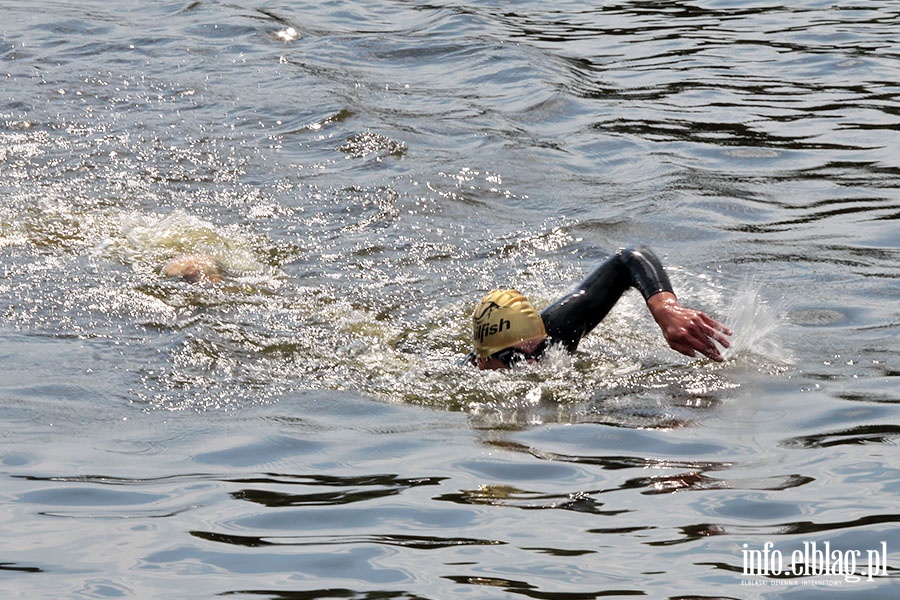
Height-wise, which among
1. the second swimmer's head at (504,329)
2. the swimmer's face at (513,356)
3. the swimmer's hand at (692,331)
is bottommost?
the swimmer's face at (513,356)

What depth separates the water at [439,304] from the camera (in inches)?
204

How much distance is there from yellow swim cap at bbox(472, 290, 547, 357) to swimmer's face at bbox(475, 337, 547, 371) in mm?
27

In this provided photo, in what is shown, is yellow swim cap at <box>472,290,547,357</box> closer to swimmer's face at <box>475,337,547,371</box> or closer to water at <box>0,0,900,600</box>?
swimmer's face at <box>475,337,547,371</box>

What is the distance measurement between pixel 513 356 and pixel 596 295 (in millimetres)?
661

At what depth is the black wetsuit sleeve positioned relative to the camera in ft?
24.6

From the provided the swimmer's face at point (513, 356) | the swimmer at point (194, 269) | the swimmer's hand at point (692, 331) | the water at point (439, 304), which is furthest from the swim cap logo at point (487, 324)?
the swimmer at point (194, 269)

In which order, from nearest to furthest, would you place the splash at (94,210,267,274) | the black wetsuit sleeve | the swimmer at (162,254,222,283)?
the black wetsuit sleeve < the swimmer at (162,254,222,283) < the splash at (94,210,267,274)

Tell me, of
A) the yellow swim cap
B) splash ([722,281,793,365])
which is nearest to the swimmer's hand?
splash ([722,281,793,365])

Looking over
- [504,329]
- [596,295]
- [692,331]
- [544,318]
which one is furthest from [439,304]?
[692,331]

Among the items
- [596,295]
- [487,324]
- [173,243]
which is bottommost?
[173,243]

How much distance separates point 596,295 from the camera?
790cm

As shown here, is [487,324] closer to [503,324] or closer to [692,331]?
[503,324]

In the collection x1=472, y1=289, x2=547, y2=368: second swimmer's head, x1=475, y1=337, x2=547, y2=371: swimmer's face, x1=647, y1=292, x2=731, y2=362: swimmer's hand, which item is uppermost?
x1=647, y1=292, x2=731, y2=362: swimmer's hand

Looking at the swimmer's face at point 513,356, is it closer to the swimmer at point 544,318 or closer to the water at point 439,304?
the swimmer at point 544,318
